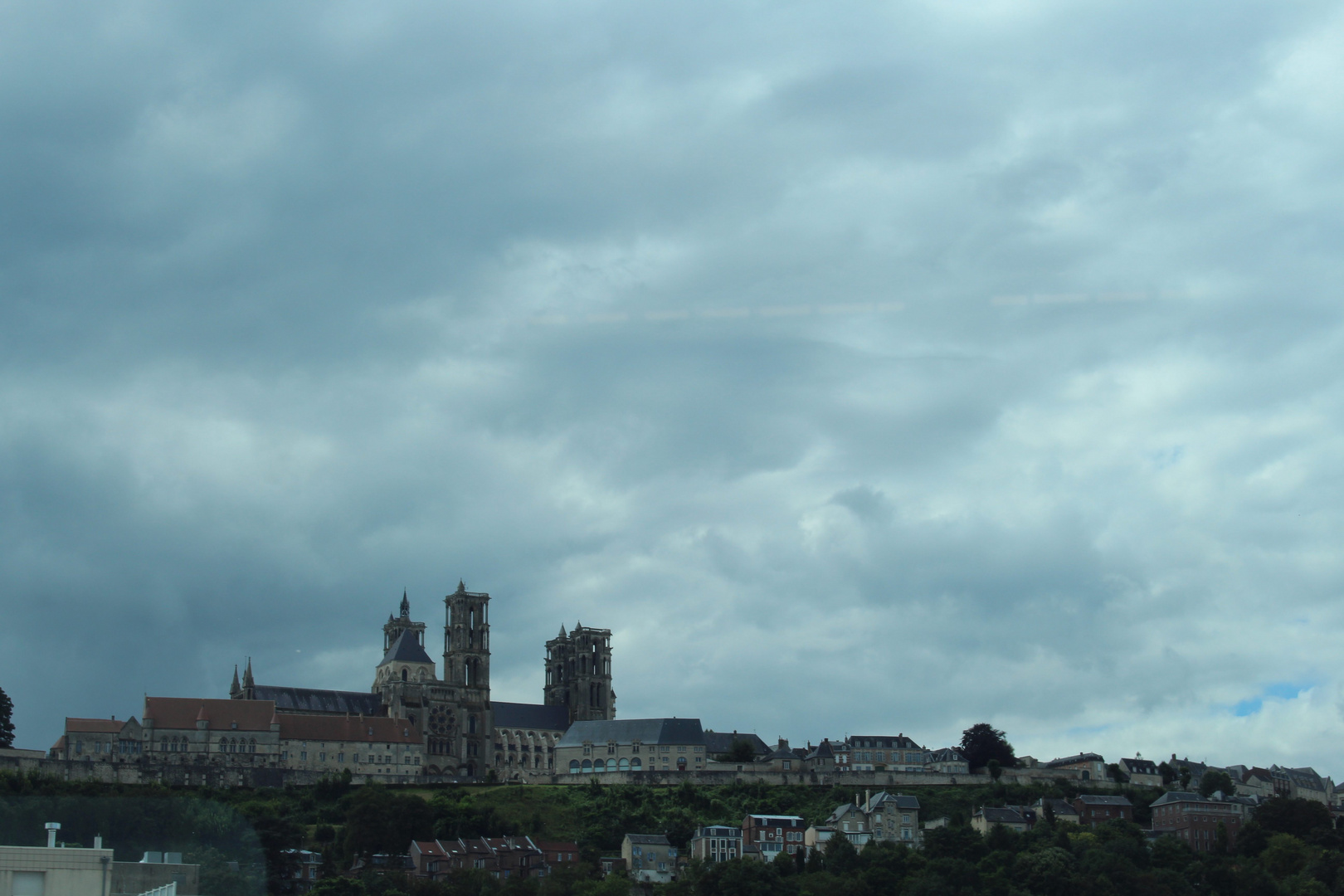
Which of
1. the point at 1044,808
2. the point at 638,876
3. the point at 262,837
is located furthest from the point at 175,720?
the point at 1044,808

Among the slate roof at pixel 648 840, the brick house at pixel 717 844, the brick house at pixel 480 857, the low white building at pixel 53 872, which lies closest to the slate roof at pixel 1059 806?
the brick house at pixel 717 844

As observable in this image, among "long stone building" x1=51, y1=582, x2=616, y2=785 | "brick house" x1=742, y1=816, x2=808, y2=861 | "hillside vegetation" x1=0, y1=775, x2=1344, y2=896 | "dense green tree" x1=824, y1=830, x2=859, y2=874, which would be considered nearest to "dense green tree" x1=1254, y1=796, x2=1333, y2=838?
"hillside vegetation" x1=0, y1=775, x2=1344, y2=896

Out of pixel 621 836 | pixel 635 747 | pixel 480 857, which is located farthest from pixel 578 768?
pixel 480 857

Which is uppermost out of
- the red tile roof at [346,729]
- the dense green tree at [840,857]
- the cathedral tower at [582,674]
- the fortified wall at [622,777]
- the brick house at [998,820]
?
the cathedral tower at [582,674]

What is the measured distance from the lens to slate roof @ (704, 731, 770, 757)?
15750 centimetres

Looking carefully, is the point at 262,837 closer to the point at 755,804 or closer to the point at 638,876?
the point at 638,876

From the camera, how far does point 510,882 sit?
103 meters

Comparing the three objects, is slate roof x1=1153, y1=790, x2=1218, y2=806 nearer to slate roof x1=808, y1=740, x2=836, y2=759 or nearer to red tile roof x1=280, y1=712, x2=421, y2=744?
slate roof x1=808, y1=740, x2=836, y2=759

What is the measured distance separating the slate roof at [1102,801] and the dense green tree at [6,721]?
87.5 metres

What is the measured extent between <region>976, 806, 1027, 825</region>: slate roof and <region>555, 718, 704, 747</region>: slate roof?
1434 inches

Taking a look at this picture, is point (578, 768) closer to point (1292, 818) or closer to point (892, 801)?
point (892, 801)

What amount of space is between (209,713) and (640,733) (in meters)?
40.2

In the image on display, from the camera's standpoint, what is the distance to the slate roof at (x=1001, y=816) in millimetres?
121375

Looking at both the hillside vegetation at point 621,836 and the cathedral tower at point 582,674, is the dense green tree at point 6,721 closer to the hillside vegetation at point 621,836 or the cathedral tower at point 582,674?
the hillside vegetation at point 621,836
